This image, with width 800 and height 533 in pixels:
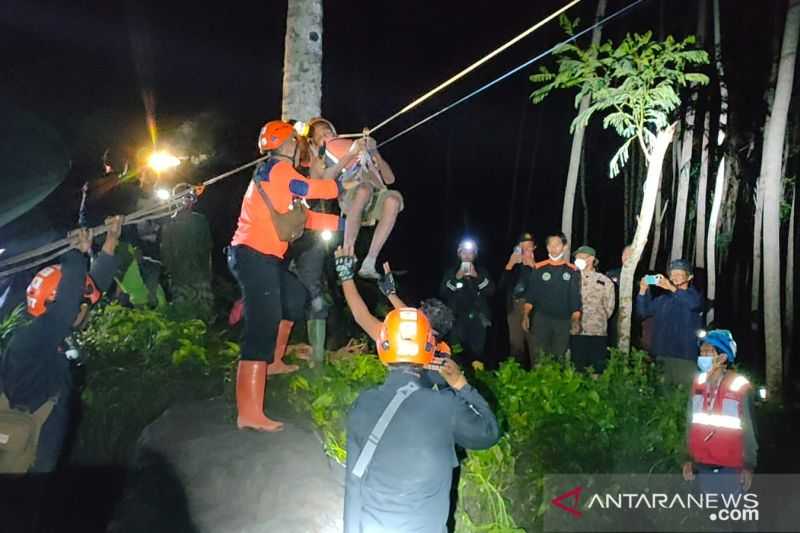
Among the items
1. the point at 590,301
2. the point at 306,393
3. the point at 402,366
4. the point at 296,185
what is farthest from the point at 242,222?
the point at 590,301

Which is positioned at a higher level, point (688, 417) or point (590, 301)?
point (590, 301)

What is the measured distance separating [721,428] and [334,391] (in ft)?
9.80

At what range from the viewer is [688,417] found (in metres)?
5.50

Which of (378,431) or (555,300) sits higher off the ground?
(555,300)

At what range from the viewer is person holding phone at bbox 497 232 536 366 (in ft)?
29.7

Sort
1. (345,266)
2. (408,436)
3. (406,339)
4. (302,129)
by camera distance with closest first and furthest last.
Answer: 1. (408,436)
2. (406,339)
3. (345,266)
4. (302,129)

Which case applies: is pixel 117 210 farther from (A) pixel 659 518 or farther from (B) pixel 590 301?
(A) pixel 659 518

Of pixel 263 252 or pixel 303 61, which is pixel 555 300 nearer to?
pixel 303 61

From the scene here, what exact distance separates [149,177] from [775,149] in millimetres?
8528

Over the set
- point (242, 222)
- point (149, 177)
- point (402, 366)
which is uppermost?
point (149, 177)

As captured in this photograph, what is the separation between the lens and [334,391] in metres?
5.80

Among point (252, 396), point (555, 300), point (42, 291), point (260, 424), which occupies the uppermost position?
point (555, 300)

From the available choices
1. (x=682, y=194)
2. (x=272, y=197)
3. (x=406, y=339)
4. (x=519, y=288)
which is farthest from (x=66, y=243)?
(x=682, y=194)

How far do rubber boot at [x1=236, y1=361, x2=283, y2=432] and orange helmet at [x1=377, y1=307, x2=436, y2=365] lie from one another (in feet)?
6.46
